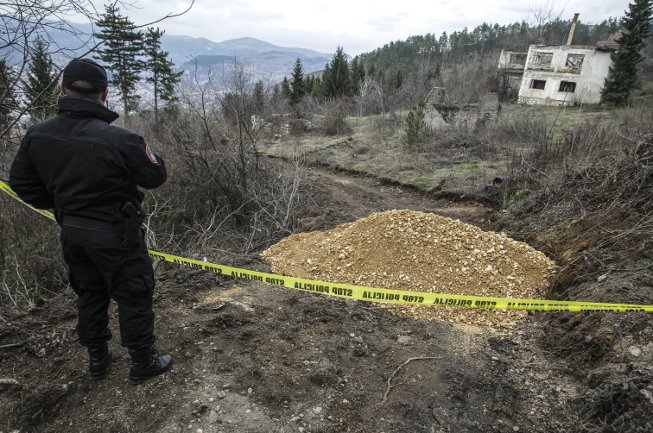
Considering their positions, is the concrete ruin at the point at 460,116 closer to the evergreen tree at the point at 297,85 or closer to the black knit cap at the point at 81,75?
the black knit cap at the point at 81,75

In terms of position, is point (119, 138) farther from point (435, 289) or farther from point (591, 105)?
point (591, 105)

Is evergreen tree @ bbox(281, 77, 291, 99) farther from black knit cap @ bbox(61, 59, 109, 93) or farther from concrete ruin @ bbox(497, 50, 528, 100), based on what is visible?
black knit cap @ bbox(61, 59, 109, 93)

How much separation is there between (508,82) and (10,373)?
40.3 m

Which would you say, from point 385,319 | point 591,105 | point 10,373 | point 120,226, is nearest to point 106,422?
point 10,373

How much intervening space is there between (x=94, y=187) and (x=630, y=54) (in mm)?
32743

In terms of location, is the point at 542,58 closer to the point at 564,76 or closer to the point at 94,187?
the point at 564,76

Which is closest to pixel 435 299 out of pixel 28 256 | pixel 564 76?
pixel 28 256

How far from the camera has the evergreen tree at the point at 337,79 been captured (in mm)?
38562

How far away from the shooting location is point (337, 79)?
127 feet

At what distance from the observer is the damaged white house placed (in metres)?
28.2

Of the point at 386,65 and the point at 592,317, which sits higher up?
the point at 386,65

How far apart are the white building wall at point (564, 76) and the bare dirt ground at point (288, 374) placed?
2977 cm

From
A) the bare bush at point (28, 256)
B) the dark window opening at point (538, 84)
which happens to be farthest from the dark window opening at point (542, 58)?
the bare bush at point (28, 256)

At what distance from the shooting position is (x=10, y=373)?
2.87 meters
